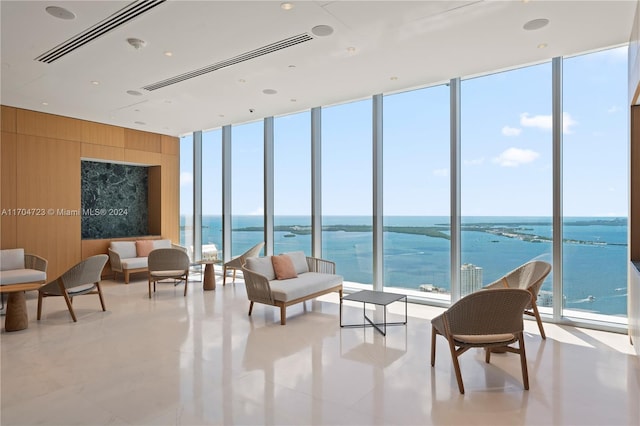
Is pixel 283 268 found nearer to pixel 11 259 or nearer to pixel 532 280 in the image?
pixel 532 280

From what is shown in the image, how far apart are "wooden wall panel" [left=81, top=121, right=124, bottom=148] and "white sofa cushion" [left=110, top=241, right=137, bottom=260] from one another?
2.17 metres

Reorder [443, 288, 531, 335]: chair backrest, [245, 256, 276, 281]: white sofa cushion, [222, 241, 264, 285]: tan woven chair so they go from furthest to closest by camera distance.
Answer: [222, 241, 264, 285]: tan woven chair → [245, 256, 276, 281]: white sofa cushion → [443, 288, 531, 335]: chair backrest

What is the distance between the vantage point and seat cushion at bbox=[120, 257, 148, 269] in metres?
7.82

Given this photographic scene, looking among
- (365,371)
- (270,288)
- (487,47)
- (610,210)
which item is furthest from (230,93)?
(610,210)

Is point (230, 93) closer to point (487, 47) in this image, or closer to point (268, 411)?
point (487, 47)

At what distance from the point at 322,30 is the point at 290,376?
11.3ft

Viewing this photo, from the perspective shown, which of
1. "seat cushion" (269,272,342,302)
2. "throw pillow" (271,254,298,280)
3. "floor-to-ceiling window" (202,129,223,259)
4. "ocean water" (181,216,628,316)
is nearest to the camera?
"ocean water" (181,216,628,316)

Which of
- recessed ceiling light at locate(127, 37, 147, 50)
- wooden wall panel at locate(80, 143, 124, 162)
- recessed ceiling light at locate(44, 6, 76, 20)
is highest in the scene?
recessed ceiling light at locate(127, 37, 147, 50)

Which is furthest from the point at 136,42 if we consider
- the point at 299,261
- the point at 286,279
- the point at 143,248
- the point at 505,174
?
the point at 143,248

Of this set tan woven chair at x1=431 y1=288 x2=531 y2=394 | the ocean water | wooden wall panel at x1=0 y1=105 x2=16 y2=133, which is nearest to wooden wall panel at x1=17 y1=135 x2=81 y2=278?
wooden wall panel at x1=0 y1=105 x2=16 y2=133

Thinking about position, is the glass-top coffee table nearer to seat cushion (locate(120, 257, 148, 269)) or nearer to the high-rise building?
the high-rise building

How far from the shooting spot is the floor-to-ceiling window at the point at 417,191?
6.04 m

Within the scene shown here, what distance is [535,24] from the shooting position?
4.00 m

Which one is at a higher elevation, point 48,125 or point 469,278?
point 48,125
